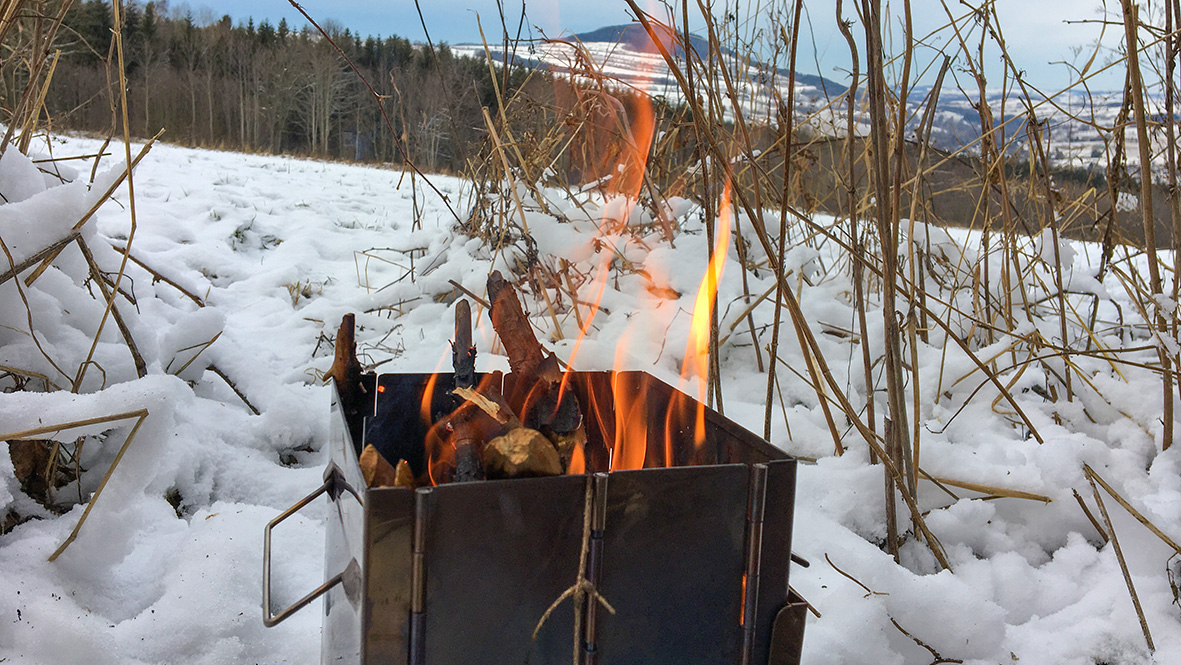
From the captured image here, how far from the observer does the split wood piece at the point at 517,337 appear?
89 centimetres

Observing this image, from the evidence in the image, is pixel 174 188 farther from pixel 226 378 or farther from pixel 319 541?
pixel 319 541

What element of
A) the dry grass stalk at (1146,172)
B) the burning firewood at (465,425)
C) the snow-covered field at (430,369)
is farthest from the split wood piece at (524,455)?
the dry grass stalk at (1146,172)

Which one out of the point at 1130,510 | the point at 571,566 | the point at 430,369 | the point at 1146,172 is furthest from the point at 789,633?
the point at 430,369

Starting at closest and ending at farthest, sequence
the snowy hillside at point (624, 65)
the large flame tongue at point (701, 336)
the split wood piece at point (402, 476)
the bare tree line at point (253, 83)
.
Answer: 1. the split wood piece at point (402, 476)
2. the large flame tongue at point (701, 336)
3. the snowy hillside at point (624, 65)
4. the bare tree line at point (253, 83)

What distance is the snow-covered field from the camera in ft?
3.20

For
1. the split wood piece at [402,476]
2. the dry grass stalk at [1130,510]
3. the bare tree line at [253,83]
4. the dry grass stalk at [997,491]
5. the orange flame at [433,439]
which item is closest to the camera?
the split wood piece at [402,476]

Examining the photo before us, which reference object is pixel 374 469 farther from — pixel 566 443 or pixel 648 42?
A: pixel 648 42

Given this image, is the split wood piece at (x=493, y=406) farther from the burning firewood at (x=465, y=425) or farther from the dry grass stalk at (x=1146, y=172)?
the dry grass stalk at (x=1146, y=172)

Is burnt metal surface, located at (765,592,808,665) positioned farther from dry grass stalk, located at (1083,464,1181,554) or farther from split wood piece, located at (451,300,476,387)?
dry grass stalk, located at (1083,464,1181,554)

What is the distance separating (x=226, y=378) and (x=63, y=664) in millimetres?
846

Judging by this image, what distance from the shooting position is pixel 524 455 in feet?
2.27

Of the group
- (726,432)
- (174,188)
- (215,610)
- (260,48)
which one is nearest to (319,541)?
(215,610)

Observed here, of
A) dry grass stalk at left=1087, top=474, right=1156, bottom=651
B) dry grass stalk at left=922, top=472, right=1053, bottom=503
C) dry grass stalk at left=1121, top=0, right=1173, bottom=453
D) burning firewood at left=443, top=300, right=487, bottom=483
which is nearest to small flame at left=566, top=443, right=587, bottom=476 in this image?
burning firewood at left=443, top=300, right=487, bottom=483

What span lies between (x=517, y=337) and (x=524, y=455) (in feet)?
0.83
